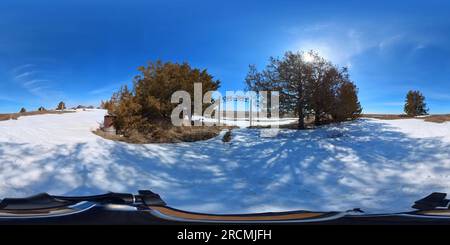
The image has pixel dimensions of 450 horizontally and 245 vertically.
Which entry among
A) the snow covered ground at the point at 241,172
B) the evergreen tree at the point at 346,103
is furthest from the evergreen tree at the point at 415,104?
the snow covered ground at the point at 241,172

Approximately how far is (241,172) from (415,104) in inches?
800

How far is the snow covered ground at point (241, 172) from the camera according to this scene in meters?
4.57

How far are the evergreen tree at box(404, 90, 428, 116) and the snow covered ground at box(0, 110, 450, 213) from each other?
46.2 ft

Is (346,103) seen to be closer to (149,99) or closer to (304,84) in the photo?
(304,84)

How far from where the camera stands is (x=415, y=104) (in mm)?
22031

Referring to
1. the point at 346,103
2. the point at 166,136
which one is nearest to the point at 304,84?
the point at 346,103

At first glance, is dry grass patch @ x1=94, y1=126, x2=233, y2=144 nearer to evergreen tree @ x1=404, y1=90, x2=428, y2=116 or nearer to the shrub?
the shrub

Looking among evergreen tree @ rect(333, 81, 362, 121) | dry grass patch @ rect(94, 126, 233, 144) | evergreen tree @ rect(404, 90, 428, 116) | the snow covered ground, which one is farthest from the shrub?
evergreen tree @ rect(404, 90, 428, 116)

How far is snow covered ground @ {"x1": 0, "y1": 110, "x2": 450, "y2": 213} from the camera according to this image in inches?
180

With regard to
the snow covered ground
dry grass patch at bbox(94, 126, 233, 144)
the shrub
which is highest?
the shrub

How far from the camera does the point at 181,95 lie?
1295 centimetres
